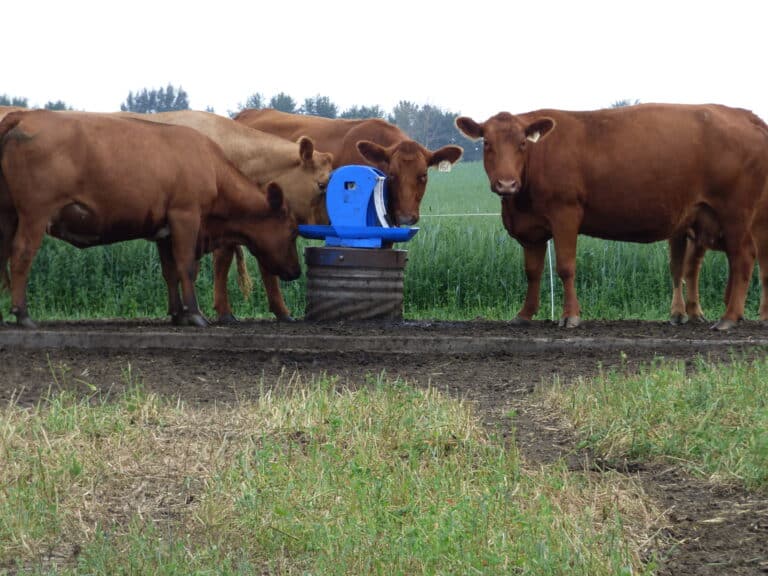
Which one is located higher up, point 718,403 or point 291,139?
point 291,139

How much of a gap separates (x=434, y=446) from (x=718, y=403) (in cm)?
157

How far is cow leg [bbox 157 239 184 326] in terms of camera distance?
10.4 m

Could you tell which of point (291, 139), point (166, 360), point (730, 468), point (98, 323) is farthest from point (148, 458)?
point (291, 139)

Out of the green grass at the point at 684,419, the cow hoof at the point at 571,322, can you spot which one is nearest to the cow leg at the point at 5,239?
the cow hoof at the point at 571,322

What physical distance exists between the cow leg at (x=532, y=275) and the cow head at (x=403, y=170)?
3.72 feet

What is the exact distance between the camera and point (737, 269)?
10.6 m

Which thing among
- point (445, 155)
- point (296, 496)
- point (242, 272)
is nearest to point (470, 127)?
point (445, 155)

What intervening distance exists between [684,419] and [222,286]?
19.7 ft

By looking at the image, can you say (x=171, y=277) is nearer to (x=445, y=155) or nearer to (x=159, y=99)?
(x=445, y=155)

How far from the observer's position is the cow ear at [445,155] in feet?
38.7

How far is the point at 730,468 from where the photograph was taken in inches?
206

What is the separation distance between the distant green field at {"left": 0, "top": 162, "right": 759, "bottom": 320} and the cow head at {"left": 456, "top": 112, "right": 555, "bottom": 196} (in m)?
2.53

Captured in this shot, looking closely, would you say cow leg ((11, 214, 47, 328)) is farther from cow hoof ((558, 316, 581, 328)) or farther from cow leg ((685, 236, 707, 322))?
cow leg ((685, 236, 707, 322))

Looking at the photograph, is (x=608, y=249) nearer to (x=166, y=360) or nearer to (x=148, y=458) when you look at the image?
(x=166, y=360)
